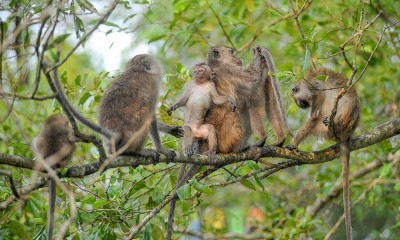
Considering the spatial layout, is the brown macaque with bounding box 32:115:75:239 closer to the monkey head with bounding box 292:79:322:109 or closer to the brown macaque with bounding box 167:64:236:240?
the brown macaque with bounding box 167:64:236:240

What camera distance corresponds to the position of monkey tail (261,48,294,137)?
297 inches

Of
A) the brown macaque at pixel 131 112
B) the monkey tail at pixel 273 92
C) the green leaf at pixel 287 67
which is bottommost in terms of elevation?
the brown macaque at pixel 131 112

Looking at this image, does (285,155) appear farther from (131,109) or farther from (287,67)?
(131,109)

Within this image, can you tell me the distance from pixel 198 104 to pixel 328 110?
1.65 meters

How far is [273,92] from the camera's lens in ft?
26.2

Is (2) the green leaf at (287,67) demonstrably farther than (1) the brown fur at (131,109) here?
No

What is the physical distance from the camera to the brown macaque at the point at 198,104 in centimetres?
719

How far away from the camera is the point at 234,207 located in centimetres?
1502

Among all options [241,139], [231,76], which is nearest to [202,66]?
[231,76]

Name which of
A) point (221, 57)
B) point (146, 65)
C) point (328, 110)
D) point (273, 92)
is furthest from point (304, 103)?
point (146, 65)

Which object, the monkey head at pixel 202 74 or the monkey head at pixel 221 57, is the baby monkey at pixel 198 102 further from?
the monkey head at pixel 221 57

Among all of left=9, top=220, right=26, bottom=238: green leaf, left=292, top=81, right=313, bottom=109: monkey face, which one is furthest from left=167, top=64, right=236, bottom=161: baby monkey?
left=9, top=220, right=26, bottom=238: green leaf

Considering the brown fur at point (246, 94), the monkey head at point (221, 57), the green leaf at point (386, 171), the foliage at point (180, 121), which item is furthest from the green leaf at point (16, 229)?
the green leaf at point (386, 171)

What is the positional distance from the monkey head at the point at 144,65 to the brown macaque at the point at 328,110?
1698mm
